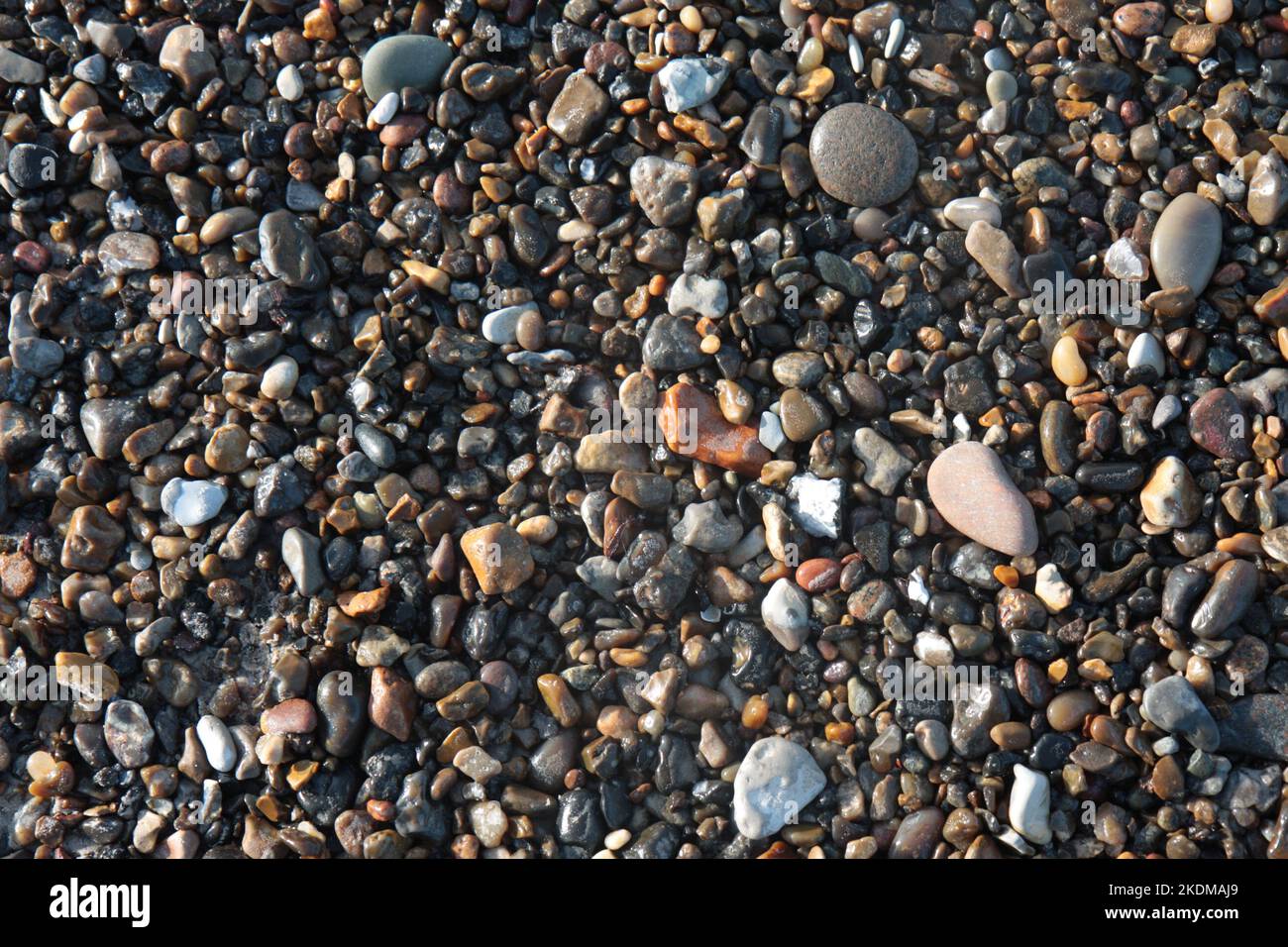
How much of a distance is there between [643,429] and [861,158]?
126cm

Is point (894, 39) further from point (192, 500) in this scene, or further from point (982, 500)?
→ point (192, 500)

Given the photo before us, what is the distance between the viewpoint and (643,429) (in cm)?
356

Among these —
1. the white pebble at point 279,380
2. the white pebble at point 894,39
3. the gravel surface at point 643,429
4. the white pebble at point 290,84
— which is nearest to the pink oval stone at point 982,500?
the gravel surface at point 643,429

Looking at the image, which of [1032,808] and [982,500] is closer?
[1032,808]

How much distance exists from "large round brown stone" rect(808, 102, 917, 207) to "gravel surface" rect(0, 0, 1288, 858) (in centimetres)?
2

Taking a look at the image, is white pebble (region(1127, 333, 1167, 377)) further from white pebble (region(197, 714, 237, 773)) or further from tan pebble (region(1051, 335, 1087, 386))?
white pebble (region(197, 714, 237, 773))

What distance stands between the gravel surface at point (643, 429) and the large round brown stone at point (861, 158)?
0.02 m

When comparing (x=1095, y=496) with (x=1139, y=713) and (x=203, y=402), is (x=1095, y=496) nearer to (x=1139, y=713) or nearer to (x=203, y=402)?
(x=1139, y=713)

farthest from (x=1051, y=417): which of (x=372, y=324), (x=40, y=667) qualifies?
(x=40, y=667)

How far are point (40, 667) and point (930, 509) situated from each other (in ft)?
10.1

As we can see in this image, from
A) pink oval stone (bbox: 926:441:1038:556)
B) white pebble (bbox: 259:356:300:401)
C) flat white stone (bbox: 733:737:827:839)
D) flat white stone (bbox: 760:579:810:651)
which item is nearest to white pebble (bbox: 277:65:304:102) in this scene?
white pebble (bbox: 259:356:300:401)

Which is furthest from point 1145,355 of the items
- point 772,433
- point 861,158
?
point 772,433

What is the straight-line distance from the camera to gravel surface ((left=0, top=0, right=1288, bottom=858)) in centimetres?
327
